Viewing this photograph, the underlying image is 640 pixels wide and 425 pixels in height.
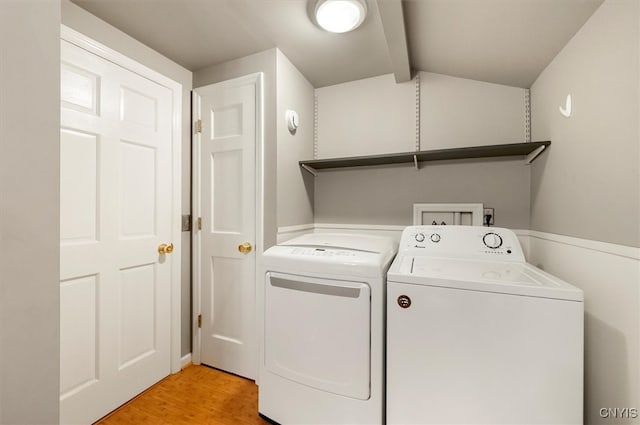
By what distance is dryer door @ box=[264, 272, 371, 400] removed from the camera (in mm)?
1250

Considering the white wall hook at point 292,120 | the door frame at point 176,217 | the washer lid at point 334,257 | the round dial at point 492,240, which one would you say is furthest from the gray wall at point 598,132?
the door frame at point 176,217

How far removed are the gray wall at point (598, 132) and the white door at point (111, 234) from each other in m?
2.25

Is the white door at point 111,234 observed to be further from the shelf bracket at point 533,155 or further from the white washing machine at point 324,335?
the shelf bracket at point 533,155

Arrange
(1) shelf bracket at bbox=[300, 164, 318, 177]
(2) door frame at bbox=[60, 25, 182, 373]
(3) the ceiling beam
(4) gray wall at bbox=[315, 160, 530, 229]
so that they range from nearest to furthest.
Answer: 1. (3) the ceiling beam
2. (4) gray wall at bbox=[315, 160, 530, 229]
3. (2) door frame at bbox=[60, 25, 182, 373]
4. (1) shelf bracket at bbox=[300, 164, 318, 177]

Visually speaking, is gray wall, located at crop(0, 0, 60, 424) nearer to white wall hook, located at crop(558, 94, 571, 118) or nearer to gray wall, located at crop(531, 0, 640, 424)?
gray wall, located at crop(531, 0, 640, 424)

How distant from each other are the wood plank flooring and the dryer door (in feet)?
1.29

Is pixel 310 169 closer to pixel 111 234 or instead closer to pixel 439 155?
pixel 439 155

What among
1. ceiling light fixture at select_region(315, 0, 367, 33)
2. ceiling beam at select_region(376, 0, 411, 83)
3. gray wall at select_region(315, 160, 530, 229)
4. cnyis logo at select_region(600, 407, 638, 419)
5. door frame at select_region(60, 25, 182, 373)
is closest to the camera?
cnyis logo at select_region(600, 407, 638, 419)

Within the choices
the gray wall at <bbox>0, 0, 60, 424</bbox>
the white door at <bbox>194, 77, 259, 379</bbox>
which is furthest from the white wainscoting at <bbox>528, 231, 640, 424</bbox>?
the white door at <bbox>194, 77, 259, 379</bbox>

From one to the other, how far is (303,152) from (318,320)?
131 cm

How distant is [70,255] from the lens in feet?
4.58

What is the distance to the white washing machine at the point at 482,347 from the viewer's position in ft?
3.14

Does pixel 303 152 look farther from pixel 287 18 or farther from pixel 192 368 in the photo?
pixel 192 368

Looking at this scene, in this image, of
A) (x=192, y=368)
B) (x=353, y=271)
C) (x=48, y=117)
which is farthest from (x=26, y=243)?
(x=192, y=368)
